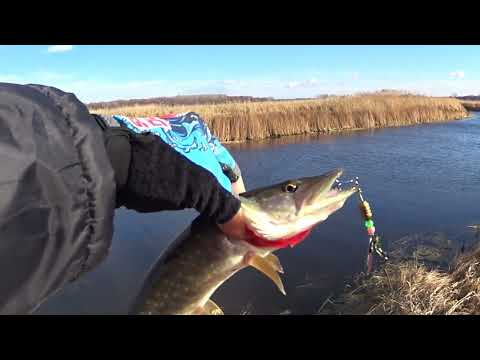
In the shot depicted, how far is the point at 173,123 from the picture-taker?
210cm

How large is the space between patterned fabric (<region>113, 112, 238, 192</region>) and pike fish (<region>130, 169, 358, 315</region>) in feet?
0.75

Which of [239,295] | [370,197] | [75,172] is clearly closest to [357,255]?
[239,295]

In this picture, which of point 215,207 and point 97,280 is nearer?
point 215,207

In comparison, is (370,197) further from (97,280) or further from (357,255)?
(97,280)

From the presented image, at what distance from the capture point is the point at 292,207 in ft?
6.15

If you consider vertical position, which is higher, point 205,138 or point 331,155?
point 205,138

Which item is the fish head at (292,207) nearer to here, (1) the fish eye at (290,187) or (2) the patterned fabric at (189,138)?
(1) the fish eye at (290,187)

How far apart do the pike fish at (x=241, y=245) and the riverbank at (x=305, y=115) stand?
13.5 m

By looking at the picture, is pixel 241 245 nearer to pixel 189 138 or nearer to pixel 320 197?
pixel 320 197

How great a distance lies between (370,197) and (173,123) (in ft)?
20.3

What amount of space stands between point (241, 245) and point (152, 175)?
2.63 ft
